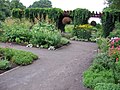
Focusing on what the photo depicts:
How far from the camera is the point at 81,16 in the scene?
74.8 feet

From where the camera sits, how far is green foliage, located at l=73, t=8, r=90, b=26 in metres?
22.7

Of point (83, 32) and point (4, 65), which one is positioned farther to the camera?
point (83, 32)

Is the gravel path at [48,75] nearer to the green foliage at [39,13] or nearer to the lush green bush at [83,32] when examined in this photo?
the lush green bush at [83,32]

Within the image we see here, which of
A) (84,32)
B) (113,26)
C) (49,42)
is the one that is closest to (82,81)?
(49,42)

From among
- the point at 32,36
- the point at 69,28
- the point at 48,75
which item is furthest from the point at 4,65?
the point at 69,28

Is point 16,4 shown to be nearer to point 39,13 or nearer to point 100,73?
point 39,13

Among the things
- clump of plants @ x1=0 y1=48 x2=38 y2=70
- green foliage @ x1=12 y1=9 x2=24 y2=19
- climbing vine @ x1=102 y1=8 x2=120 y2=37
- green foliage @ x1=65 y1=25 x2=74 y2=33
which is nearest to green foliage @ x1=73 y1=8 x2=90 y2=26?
green foliage @ x1=65 y1=25 x2=74 y2=33

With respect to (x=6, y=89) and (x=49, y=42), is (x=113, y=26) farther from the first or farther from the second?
(x=6, y=89)

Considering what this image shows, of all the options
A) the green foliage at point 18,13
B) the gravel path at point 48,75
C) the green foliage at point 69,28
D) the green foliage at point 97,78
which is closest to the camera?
the green foliage at point 97,78

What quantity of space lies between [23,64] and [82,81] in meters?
2.99

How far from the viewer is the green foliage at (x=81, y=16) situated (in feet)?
74.5

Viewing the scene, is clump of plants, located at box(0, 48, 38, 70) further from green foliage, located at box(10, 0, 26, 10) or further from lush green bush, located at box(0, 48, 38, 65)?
green foliage, located at box(10, 0, 26, 10)

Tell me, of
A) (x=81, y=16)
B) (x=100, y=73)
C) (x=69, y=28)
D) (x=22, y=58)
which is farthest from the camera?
(x=69, y=28)

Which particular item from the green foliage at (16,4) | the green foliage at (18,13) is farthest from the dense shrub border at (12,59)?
the green foliage at (16,4)
